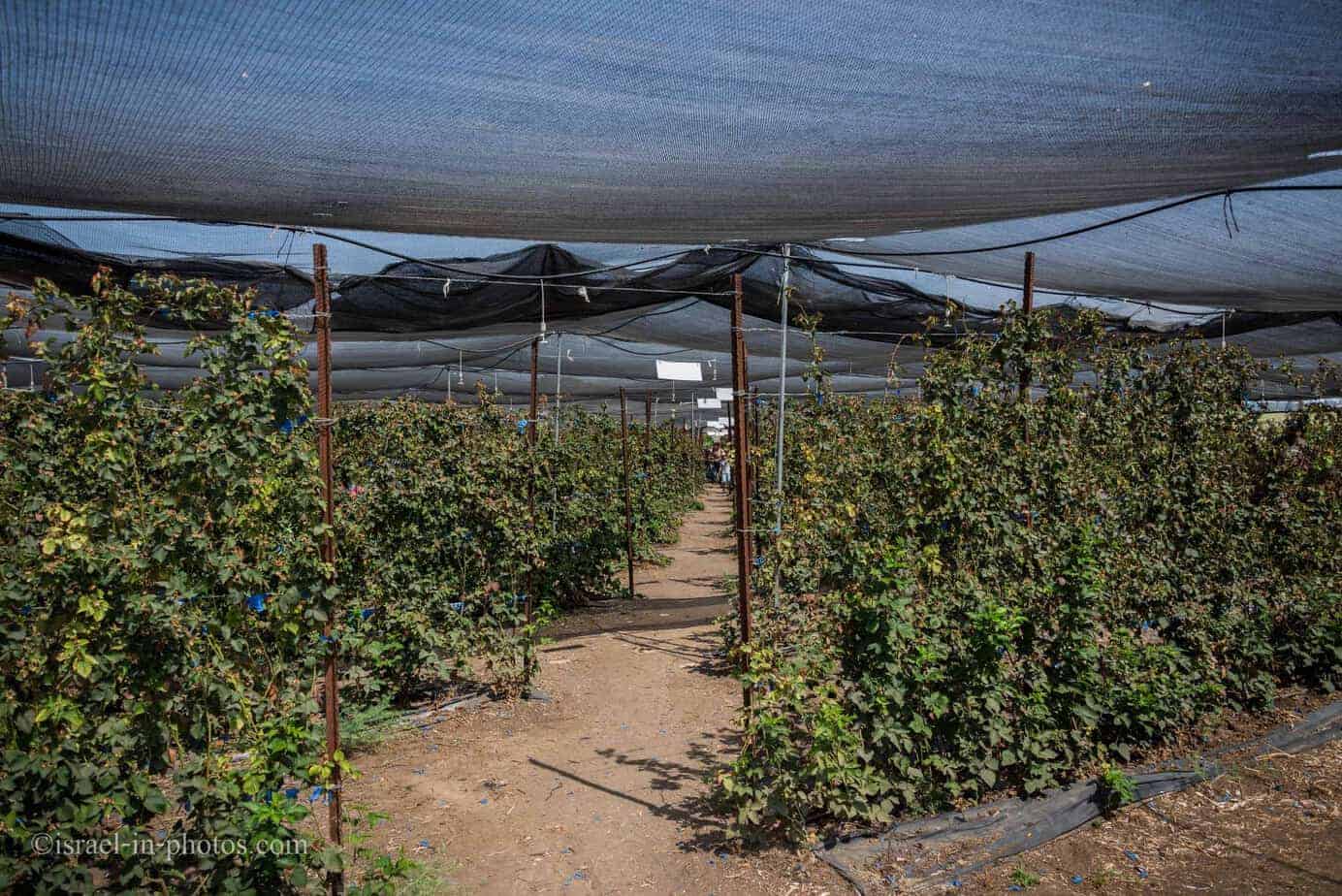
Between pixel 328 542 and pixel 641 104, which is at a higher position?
pixel 641 104

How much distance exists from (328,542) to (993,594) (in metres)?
2.77

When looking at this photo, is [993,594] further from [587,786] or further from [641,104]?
[641,104]

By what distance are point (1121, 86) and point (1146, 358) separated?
3033 millimetres

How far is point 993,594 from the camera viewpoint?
12.3 ft

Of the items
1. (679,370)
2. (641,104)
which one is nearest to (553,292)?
(679,370)

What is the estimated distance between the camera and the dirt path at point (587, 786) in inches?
133

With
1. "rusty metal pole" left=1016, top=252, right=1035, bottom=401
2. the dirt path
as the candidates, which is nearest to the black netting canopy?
"rusty metal pole" left=1016, top=252, right=1035, bottom=401

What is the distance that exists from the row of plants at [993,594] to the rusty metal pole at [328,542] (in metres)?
1.48

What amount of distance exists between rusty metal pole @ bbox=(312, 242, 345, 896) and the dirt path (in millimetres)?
586

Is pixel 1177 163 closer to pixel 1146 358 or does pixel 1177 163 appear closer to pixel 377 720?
pixel 1146 358

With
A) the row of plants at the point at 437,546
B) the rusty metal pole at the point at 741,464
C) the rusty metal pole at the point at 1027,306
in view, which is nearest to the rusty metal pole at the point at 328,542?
the rusty metal pole at the point at 741,464

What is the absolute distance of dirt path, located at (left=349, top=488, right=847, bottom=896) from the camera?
11.1 ft

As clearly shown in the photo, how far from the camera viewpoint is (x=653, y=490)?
12438 millimetres

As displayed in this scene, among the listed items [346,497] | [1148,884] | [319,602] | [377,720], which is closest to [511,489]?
[346,497]
